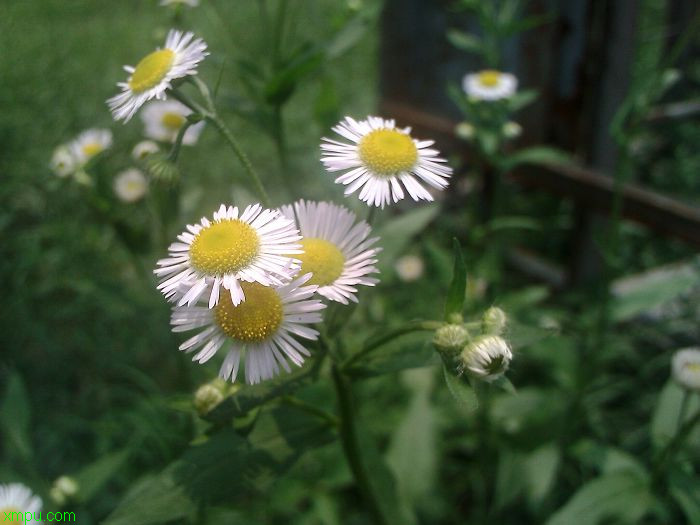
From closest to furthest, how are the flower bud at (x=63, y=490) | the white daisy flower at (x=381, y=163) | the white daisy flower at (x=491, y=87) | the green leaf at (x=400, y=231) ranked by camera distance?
the white daisy flower at (x=381, y=163) < the flower bud at (x=63, y=490) < the green leaf at (x=400, y=231) < the white daisy flower at (x=491, y=87)

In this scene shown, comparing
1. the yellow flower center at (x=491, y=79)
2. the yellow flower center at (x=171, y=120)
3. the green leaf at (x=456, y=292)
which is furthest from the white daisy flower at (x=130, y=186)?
the green leaf at (x=456, y=292)

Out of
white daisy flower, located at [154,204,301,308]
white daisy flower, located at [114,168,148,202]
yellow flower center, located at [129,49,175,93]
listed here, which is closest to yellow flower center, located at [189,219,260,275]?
white daisy flower, located at [154,204,301,308]

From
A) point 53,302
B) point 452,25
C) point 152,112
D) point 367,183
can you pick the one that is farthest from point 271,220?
point 452,25

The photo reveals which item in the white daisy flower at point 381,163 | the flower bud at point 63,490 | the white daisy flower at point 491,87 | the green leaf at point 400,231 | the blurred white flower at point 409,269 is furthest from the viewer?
the blurred white flower at point 409,269

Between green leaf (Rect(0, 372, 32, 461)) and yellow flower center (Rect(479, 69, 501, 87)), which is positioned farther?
yellow flower center (Rect(479, 69, 501, 87))

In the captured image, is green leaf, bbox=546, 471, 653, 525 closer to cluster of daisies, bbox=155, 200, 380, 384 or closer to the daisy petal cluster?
cluster of daisies, bbox=155, 200, 380, 384

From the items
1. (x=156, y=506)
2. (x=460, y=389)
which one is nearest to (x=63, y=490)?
(x=156, y=506)

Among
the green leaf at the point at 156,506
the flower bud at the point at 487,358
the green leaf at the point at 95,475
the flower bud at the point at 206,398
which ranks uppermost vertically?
the flower bud at the point at 487,358

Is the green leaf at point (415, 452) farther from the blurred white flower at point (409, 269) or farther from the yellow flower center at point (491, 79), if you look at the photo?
the yellow flower center at point (491, 79)
